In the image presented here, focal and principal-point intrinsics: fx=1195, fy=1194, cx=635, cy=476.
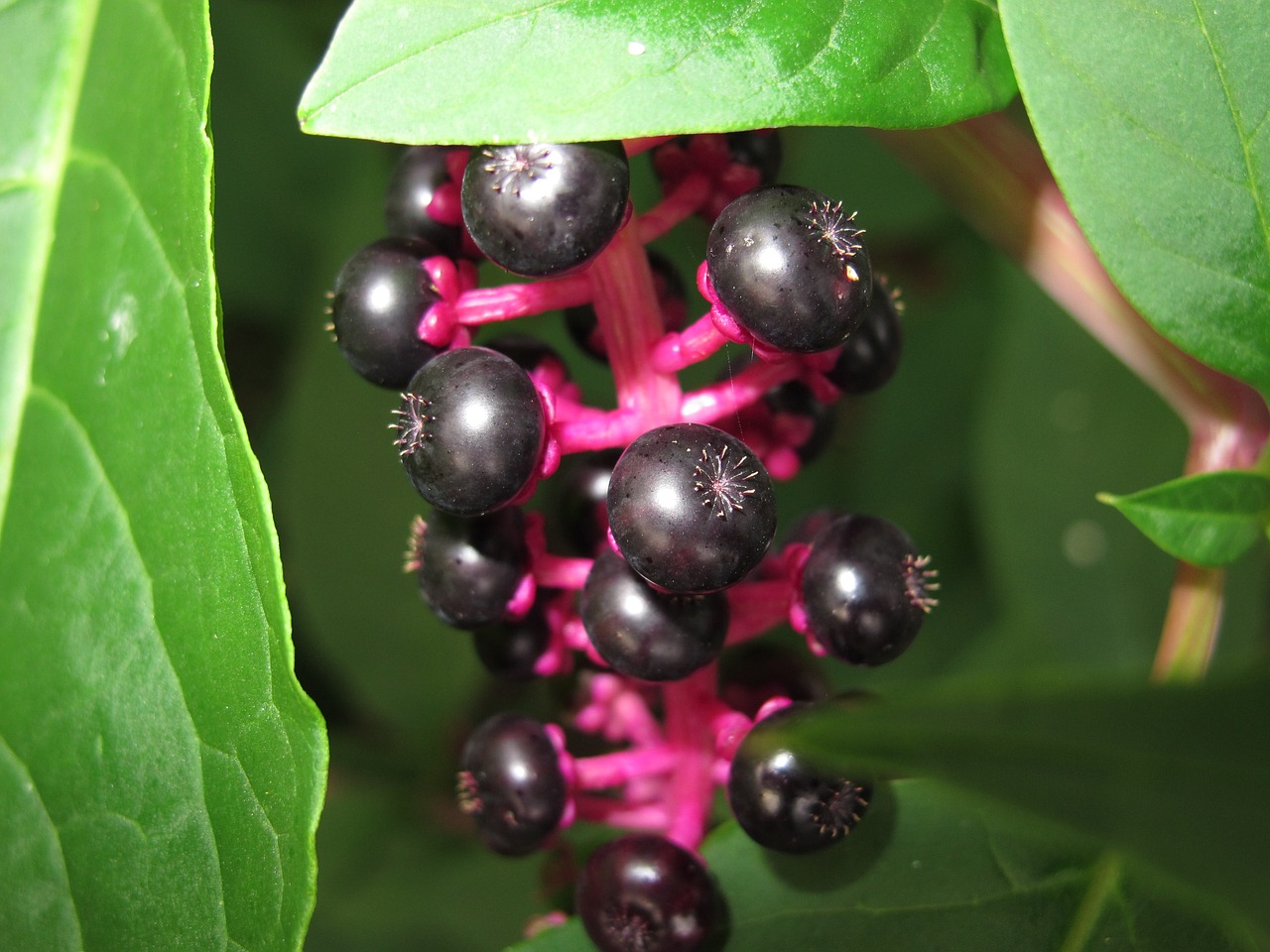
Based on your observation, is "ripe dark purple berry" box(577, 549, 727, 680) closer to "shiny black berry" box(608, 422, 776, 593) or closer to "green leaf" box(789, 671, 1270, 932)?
"shiny black berry" box(608, 422, 776, 593)

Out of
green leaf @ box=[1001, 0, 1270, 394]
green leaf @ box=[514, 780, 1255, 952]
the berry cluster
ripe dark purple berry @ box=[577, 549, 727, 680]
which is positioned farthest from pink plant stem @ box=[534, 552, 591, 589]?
green leaf @ box=[1001, 0, 1270, 394]

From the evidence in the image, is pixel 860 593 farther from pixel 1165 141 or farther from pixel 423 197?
pixel 423 197

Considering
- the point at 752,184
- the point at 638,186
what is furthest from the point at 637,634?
the point at 638,186

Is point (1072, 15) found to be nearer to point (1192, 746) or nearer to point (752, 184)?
point (752, 184)

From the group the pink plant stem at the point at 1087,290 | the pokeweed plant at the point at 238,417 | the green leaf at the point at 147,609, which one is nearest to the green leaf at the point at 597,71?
the pokeweed plant at the point at 238,417

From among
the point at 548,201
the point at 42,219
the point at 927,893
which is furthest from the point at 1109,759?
the point at 42,219

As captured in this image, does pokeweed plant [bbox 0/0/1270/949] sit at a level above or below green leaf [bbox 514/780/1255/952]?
above
